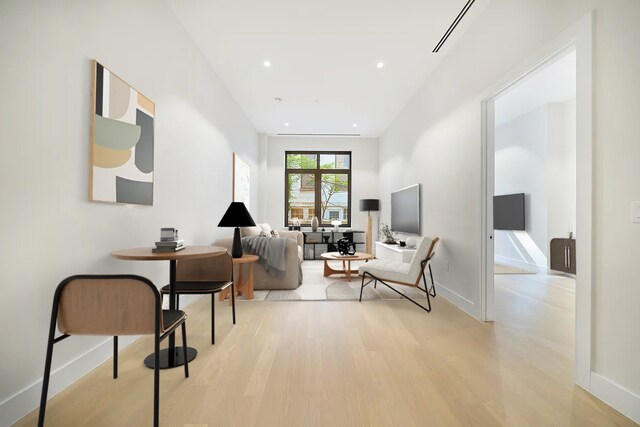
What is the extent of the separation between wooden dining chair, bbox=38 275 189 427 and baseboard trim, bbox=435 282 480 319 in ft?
9.45

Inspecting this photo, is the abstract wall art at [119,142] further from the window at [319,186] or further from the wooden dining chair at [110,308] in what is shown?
the window at [319,186]

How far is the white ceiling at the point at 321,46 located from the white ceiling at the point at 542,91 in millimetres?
1366

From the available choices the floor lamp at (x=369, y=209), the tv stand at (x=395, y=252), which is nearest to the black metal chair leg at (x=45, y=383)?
the tv stand at (x=395, y=252)

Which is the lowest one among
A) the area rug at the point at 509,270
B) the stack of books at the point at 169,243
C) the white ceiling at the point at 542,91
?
the area rug at the point at 509,270

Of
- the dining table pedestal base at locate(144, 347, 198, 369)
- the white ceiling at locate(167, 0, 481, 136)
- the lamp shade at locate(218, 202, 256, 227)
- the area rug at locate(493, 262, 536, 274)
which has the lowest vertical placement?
the dining table pedestal base at locate(144, 347, 198, 369)

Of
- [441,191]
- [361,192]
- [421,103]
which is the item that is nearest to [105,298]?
[441,191]

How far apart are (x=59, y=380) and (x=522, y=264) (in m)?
6.98

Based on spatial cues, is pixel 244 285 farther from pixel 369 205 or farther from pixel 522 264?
pixel 522 264

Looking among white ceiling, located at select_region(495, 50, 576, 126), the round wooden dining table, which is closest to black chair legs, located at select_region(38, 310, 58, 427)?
the round wooden dining table

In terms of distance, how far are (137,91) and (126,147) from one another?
491mm

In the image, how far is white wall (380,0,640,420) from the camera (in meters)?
1.67

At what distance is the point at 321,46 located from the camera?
3.82m

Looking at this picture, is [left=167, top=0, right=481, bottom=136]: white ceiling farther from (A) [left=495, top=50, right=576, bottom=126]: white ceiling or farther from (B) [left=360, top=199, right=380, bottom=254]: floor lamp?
(B) [left=360, top=199, right=380, bottom=254]: floor lamp

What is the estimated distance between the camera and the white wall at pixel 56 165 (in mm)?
1582
